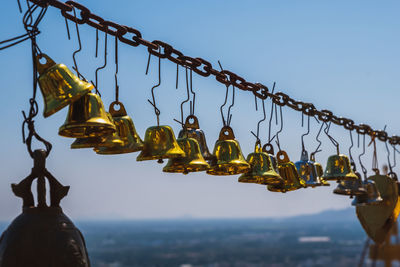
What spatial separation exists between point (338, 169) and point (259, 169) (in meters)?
1.47

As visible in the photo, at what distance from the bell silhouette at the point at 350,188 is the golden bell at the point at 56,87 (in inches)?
159

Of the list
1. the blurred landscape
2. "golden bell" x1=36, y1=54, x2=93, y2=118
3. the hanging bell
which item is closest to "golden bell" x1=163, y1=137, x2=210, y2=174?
"golden bell" x1=36, y1=54, x2=93, y2=118

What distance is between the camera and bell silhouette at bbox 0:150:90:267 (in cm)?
291

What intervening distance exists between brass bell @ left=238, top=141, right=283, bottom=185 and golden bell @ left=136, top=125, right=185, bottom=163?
3.53 feet

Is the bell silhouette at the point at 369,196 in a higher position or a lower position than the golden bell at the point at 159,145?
lower

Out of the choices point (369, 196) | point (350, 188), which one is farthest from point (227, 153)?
Result: point (369, 196)

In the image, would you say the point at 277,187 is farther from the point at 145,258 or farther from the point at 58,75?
the point at 145,258

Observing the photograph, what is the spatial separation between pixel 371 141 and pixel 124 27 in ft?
15.1

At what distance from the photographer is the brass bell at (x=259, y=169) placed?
4.90 metres

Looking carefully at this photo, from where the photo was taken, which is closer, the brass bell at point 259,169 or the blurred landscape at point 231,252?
the brass bell at point 259,169

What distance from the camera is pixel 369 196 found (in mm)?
6879

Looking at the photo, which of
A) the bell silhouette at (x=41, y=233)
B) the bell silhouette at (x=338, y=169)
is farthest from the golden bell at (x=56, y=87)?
the bell silhouette at (x=338, y=169)

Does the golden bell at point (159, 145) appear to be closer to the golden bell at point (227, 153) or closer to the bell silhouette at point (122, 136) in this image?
the bell silhouette at point (122, 136)

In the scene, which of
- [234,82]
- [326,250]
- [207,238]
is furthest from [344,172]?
[207,238]
